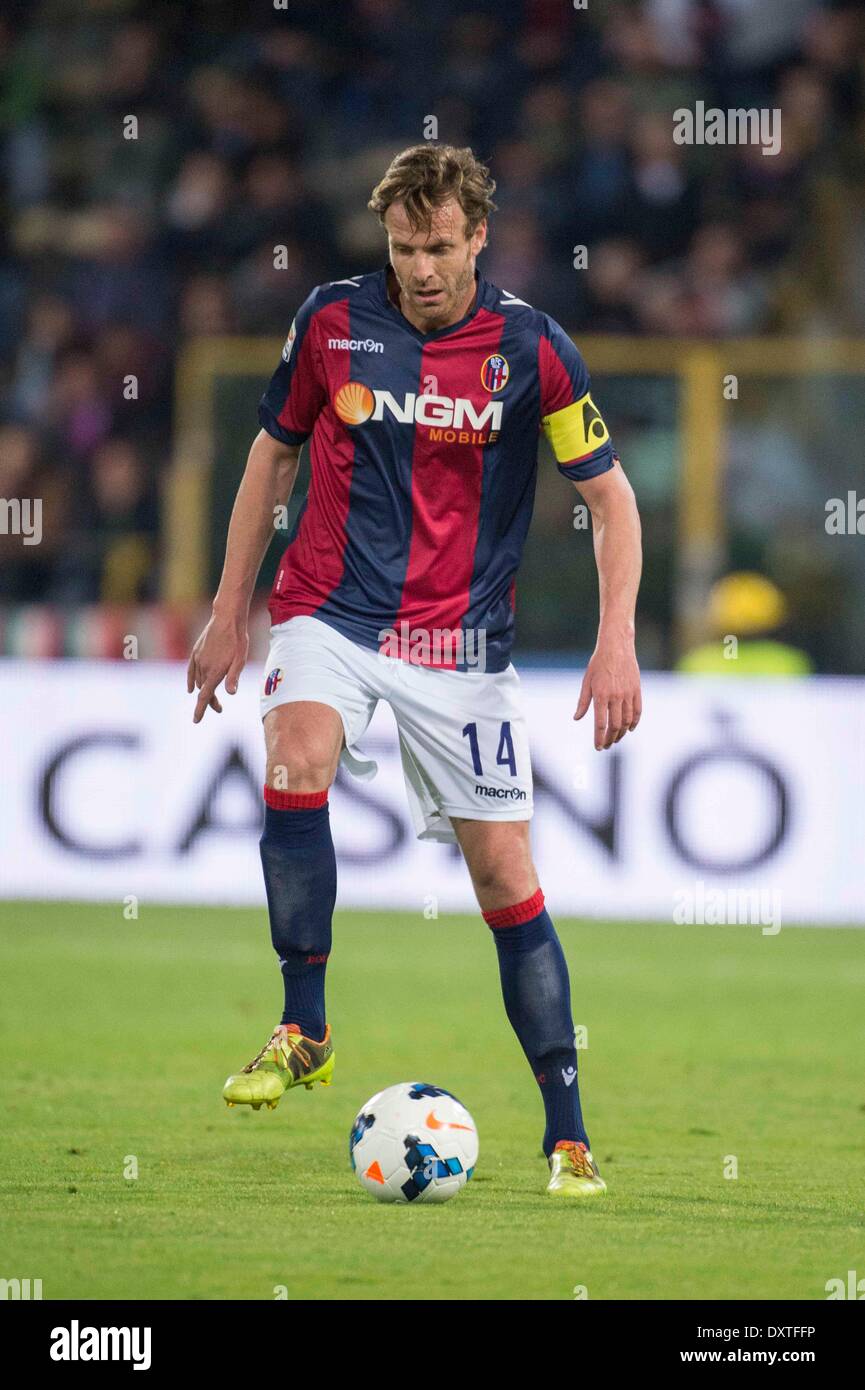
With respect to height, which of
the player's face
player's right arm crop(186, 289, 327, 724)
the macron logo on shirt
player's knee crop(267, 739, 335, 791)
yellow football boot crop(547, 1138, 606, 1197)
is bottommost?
yellow football boot crop(547, 1138, 606, 1197)

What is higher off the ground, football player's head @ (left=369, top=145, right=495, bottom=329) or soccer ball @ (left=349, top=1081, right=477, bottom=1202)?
football player's head @ (left=369, top=145, right=495, bottom=329)

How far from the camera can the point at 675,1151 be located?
6070mm

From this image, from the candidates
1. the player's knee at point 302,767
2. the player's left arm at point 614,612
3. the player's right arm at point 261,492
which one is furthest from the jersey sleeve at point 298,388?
the player's knee at point 302,767

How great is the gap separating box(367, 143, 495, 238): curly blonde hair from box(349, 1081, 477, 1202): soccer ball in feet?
6.73

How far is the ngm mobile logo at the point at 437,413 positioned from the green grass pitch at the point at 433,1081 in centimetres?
182

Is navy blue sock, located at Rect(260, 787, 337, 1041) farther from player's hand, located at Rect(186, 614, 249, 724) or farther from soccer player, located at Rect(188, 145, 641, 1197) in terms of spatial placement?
player's hand, located at Rect(186, 614, 249, 724)

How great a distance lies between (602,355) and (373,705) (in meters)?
8.30

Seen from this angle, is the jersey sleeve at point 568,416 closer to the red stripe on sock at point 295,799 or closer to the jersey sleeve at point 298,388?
the jersey sleeve at point 298,388

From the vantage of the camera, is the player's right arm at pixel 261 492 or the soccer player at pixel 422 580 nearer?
the soccer player at pixel 422 580

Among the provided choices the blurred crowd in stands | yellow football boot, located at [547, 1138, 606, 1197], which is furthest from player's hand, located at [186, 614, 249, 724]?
the blurred crowd in stands

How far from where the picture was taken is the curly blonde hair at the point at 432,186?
5.31 metres

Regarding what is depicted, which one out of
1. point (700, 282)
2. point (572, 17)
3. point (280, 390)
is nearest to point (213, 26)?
point (572, 17)

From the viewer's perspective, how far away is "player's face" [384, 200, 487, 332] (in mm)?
5340

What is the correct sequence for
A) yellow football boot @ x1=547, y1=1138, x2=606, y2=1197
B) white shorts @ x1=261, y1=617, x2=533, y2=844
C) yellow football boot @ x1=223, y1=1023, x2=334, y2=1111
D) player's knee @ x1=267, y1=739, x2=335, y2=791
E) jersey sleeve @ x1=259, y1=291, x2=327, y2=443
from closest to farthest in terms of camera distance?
yellow football boot @ x1=223, y1=1023, x2=334, y2=1111
yellow football boot @ x1=547, y1=1138, x2=606, y2=1197
player's knee @ x1=267, y1=739, x2=335, y2=791
white shorts @ x1=261, y1=617, x2=533, y2=844
jersey sleeve @ x1=259, y1=291, x2=327, y2=443
